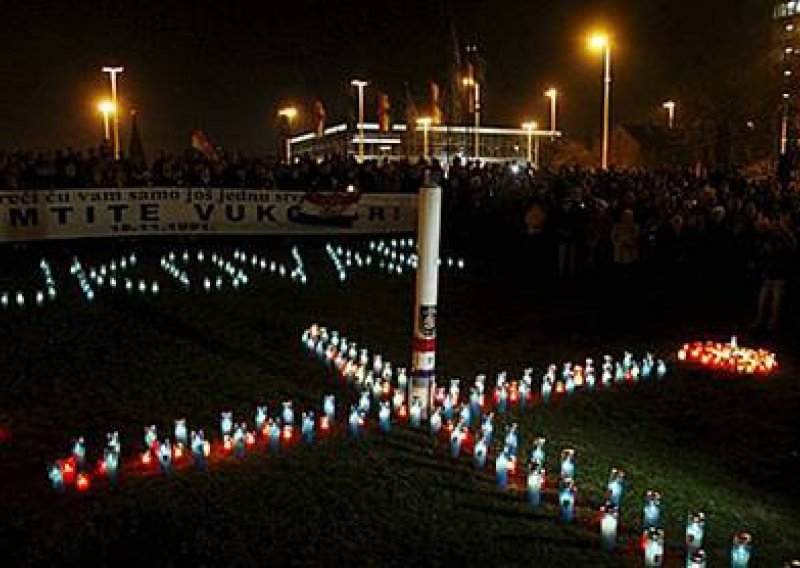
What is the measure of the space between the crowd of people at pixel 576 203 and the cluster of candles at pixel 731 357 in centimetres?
154

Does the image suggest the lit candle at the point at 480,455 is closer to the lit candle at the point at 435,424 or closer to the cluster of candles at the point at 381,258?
the lit candle at the point at 435,424

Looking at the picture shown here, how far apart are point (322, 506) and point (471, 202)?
1745 cm

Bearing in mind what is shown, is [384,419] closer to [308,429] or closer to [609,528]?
[308,429]

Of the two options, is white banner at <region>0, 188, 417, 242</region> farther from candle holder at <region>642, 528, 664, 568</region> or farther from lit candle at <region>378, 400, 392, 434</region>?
candle holder at <region>642, 528, 664, 568</region>

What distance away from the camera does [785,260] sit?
14688 mm

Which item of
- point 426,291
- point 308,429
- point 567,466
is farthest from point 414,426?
point 567,466

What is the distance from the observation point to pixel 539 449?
28.8 ft

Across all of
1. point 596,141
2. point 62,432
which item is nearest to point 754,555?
point 62,432

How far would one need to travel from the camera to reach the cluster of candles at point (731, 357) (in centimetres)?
1310

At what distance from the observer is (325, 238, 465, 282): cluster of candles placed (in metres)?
21.7

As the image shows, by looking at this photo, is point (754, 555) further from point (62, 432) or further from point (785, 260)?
point (785, 260)

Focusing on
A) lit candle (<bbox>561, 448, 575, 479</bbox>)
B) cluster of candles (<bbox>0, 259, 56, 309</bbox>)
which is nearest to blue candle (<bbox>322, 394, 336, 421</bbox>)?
lit candle (<bbox>561, 448, 575, 479</bbox>)

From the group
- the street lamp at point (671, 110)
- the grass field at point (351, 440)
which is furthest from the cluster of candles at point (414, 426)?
the street lamp at point (671, 110)

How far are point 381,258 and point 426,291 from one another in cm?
1281
